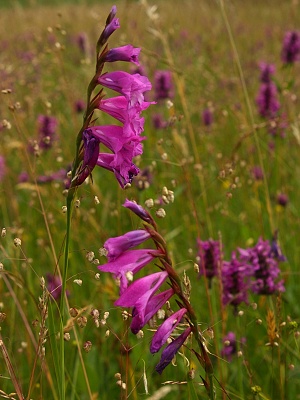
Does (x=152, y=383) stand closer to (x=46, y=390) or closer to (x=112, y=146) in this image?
(x=46, y=390)

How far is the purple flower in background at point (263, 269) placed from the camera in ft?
6.05

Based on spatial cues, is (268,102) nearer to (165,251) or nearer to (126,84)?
(126,84)

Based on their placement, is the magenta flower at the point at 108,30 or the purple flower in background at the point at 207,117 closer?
the magenta flower at the point at 108,30

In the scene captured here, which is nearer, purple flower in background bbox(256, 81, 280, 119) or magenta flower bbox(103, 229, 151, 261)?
magenta flower bbox(103, 229, 151, 261)

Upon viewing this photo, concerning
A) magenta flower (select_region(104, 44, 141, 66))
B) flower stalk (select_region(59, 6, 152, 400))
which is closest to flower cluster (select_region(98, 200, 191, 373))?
flower stalk (select_region(59, 6, 152, 400))

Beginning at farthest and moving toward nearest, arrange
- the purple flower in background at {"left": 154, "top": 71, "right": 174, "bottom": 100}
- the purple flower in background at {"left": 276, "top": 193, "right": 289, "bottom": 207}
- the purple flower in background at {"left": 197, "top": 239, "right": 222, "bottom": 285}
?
the purple flower in background at {"left": 154, "top": 71, "right": 174, "bottom": 100}
the purple flower in background at {"left": 276, "top": 193, "right": 289, "bottom": 207}
the purple flower in background at {"left": 197, "top": 239, "right": 222, "bottom": 285}

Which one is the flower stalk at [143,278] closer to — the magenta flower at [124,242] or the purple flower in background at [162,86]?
the magenta flower at [124,242]

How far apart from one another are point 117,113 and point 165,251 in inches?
10.2

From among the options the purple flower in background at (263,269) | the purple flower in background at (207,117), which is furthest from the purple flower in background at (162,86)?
the purple flower in background at (263,269)

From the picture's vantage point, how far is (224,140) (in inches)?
174

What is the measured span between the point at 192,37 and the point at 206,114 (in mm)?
4238

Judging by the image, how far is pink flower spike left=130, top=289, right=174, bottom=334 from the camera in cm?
88

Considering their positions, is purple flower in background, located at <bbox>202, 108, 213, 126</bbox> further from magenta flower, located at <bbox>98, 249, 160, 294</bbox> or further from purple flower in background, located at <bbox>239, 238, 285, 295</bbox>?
magenta flower, located at <bbox>98, 249, 160, 294</bbox>

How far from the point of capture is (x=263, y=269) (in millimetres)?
1871
